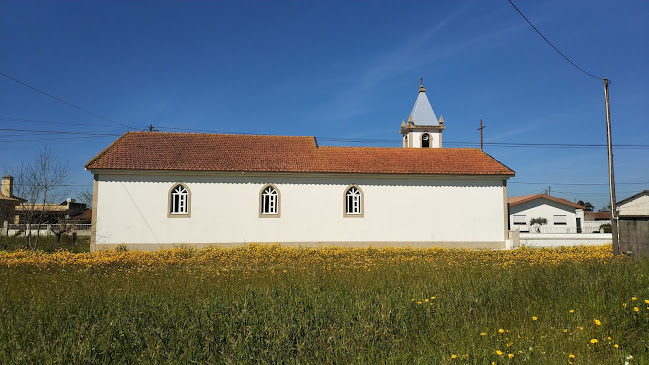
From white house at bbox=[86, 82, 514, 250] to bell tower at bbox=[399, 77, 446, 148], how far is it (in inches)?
476

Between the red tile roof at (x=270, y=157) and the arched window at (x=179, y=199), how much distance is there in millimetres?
1105

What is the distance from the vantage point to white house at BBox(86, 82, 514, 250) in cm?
2153

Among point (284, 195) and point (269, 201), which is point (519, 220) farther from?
point (269, 201)

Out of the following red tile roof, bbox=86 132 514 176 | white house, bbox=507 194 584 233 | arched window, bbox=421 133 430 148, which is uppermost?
arched window, bbox=421 133 430 148

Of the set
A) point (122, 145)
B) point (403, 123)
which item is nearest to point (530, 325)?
point (122, 145)

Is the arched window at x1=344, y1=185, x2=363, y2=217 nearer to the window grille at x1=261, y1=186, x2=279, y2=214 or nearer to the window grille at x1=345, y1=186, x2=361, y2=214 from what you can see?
the window grille at x1=345, y1=186, x2=361, y2=214

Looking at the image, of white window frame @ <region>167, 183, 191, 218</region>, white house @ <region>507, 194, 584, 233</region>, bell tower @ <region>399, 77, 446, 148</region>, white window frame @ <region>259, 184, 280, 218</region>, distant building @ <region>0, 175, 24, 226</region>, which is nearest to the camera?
white window frame @ <region>167, 183, 191, 218</region>

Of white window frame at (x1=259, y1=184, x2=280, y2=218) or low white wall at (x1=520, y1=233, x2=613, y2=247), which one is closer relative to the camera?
white window frame at (x1=259, y1=184, x2=280, y2=218)

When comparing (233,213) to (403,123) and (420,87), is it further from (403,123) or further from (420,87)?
(420,87)

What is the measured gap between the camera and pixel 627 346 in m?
4.99

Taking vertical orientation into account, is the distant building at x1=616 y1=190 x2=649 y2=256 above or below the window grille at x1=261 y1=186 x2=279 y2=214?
below

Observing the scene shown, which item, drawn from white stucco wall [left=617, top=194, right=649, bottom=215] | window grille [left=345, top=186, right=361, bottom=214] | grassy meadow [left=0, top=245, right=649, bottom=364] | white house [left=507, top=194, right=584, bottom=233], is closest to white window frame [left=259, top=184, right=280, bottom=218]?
window grille [left=345, top=186, right=361, bottom=214]

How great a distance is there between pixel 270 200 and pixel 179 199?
16.0ft

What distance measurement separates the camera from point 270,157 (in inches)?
923
